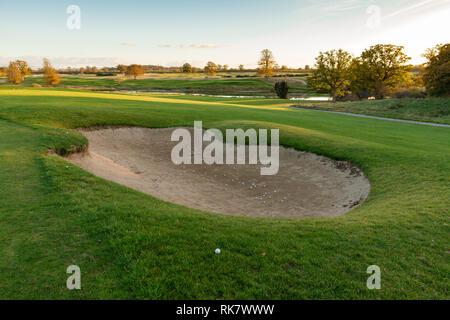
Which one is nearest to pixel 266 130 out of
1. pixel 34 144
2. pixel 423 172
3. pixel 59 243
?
pixel 423 172

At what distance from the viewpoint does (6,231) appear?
6445 mm

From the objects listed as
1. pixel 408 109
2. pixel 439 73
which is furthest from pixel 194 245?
pixel 439 73

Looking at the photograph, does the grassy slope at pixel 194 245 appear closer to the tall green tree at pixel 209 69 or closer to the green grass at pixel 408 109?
the green grass at pixel 408 109

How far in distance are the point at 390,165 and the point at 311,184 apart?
4.11 m

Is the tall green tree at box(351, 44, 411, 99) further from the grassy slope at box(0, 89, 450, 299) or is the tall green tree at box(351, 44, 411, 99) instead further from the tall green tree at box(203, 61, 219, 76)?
the tall green tree at box(203, 61, 219, 76)

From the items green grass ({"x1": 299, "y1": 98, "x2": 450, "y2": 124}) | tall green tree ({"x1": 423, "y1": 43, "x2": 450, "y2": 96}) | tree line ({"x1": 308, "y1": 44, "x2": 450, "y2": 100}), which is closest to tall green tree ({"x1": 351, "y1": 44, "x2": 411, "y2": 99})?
tree line ({"x1": 308, "y1": 44, "x2": 450, "y2": 100})

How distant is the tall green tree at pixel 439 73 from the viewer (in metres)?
54.4

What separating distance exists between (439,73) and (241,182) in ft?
204

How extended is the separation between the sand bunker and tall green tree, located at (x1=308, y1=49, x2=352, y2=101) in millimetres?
71953

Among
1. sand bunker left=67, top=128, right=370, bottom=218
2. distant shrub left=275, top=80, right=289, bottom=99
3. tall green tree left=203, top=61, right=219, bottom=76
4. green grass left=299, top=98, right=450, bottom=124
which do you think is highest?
tall green tree left=203, top=61, right=219, bottom=76

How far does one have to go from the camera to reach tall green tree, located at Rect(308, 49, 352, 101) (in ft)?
261

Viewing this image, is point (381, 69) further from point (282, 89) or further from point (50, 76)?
point (50, 76)

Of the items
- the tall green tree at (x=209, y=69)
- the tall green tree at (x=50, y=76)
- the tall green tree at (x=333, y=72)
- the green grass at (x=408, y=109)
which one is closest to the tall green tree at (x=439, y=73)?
the green grass at (x=408, y=109)

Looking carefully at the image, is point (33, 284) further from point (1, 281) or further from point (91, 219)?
point (91, 219)
